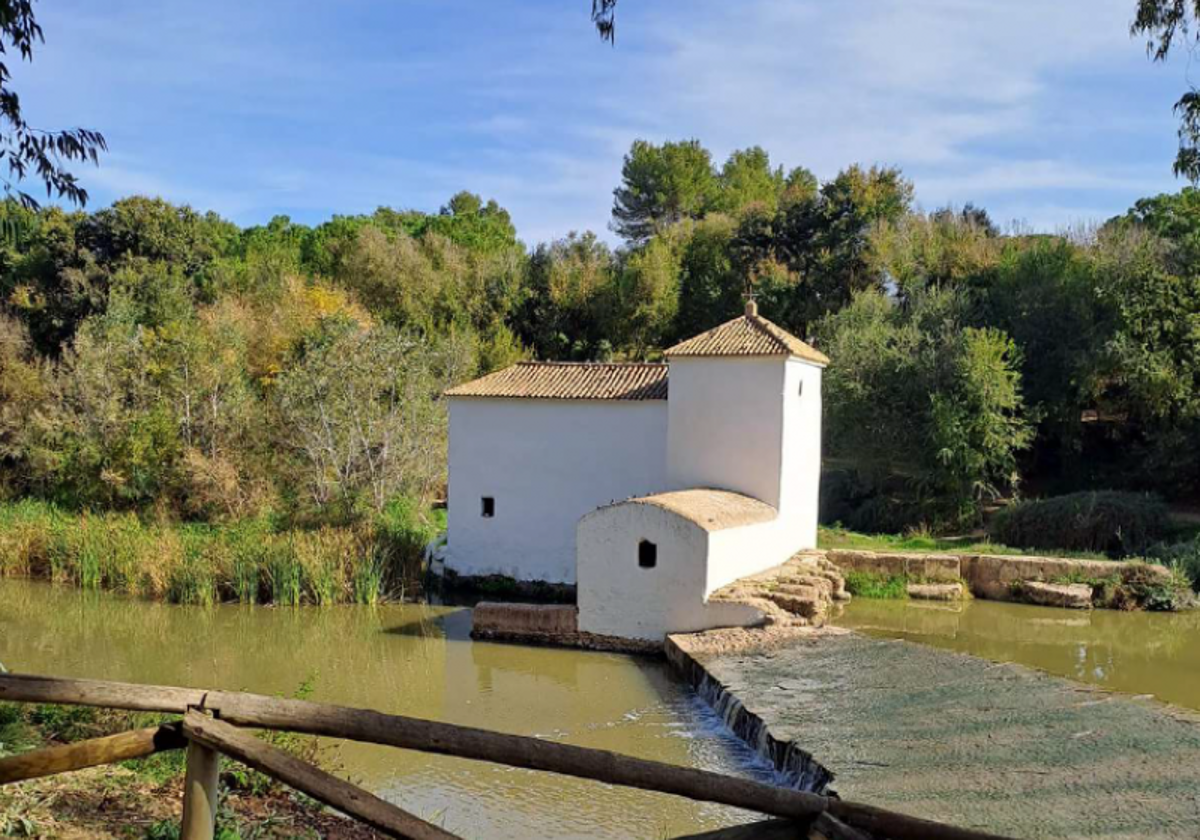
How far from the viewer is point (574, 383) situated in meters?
18.3

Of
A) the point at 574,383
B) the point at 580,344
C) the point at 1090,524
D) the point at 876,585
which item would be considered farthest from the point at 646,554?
the point at 580,344

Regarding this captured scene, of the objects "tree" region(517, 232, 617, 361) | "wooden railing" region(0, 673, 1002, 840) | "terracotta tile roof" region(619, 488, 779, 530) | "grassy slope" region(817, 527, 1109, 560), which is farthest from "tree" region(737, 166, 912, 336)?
"wooden railing" region(0, 673, 1002, 840)

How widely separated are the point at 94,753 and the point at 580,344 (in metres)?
30.1

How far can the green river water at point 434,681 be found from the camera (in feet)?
27.3

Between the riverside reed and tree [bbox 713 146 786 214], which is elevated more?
tree [bbox 713 146 786 214]

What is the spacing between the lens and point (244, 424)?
76.2 feet

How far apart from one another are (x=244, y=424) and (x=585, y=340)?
13776 millimetres

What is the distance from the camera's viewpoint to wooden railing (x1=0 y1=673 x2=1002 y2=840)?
3074 millimetres

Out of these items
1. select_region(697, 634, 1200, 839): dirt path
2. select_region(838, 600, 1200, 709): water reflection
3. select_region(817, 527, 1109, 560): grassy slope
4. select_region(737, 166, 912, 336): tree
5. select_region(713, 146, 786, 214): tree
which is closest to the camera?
select_region(697, 634, 1200, 839): dirt path

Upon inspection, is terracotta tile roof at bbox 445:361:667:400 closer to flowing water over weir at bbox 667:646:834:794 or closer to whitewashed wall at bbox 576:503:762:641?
whitewashed wall at bbox 576:503:762:641

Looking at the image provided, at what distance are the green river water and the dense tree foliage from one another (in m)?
4.60

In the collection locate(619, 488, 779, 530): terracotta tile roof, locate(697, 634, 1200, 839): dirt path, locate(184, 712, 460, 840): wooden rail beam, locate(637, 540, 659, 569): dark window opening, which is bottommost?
locate(697, 634, 1200, 839): dirt path

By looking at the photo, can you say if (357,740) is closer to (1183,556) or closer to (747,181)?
(1183,556)

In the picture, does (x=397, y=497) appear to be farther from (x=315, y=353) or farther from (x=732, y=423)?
(x=732, y=423)
